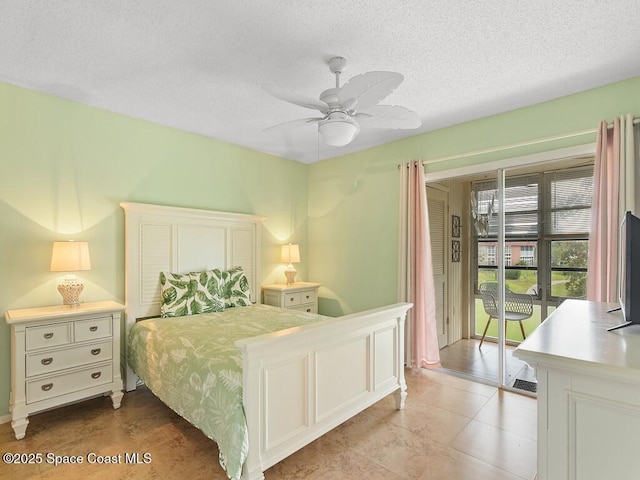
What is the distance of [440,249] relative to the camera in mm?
4168

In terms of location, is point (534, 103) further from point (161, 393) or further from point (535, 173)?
point (161, 393)

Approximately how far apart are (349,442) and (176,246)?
2.52m

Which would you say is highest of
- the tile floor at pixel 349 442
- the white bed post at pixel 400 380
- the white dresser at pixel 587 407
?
the white dresser at pixel 587 407

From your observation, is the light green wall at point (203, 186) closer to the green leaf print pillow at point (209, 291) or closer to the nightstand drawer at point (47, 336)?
the nightstand drawer at point (47, 336)

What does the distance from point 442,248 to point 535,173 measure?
1.34 metres

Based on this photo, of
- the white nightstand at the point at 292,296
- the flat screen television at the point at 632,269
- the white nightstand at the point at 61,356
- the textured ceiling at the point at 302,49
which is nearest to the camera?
the flat screen television at the point at 632,269

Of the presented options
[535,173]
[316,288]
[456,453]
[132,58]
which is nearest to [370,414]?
[456,453]

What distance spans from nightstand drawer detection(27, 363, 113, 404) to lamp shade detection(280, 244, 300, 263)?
2285 millimetres

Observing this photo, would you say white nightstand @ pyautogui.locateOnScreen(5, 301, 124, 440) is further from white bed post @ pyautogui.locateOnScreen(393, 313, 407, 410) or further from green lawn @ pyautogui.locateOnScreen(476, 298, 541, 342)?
green lawn @ pyautogui.locateOnScreen(476, 298, 541, 342)

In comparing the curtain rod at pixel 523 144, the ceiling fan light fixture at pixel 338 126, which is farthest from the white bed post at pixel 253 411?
the curtain rod at pixel 523 144

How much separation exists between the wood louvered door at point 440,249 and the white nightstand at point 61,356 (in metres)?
3.43

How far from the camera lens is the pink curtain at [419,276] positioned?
3.70 meters

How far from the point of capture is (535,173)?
127 inches

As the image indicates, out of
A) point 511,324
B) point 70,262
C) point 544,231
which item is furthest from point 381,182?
point 70,262
